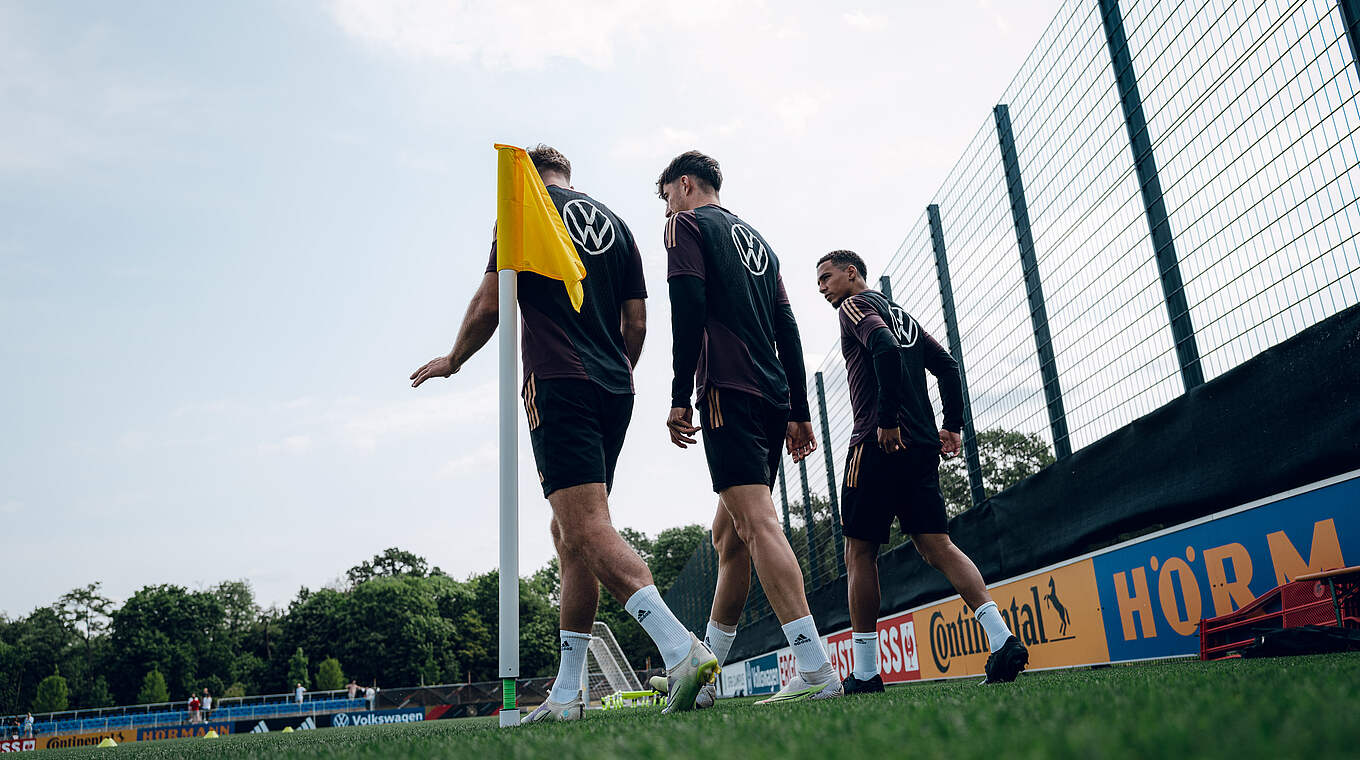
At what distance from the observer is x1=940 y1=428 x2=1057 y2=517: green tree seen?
524 centimetres

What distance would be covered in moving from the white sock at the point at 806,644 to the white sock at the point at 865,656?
39.2 inches

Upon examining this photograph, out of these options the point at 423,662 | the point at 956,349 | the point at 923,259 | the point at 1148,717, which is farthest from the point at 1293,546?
the point at 423,662

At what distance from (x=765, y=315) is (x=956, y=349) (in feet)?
10.6

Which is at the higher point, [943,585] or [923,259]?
[923,259]

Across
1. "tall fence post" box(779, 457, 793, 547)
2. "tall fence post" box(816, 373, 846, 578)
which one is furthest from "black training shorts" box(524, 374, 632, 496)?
"tall fence post" box(779, 457, 793, 547)

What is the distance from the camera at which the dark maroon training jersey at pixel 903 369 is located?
13.7ft

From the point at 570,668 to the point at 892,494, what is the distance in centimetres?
204

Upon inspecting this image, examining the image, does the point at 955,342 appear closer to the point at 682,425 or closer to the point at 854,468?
the point at 854,468

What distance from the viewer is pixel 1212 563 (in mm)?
3412

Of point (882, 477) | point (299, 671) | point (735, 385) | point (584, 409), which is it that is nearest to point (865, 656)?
point (882, 477)

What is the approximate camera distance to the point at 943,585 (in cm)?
571

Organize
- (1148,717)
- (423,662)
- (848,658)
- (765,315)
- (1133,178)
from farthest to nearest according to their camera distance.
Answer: (423,662) → (848,658) → (1133,178) → (765,315) → (1148,717)

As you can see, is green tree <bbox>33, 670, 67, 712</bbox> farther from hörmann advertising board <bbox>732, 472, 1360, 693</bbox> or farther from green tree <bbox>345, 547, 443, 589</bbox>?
hörmann advertising board <bbox>732, 472, 1360, 693</bbox>

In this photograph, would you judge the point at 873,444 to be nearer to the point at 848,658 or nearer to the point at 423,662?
the point at 848,658
